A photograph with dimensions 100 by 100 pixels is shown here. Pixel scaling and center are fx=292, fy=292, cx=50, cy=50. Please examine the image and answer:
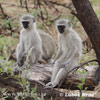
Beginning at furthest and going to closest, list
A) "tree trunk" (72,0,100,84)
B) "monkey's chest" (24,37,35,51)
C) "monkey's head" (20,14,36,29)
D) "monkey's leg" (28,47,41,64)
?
"monkey's head" (20,14,36,29), "monkey's chest" (24,37,35,51), "monkey's leg" (28,47,41,64), "tree trunk" (72,0,100,84)

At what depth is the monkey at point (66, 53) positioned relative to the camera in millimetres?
5534

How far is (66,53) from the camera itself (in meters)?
6.30

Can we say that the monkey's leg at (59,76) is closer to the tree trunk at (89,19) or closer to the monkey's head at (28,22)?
the tree trunk at (89,19)

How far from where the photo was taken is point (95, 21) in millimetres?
3562

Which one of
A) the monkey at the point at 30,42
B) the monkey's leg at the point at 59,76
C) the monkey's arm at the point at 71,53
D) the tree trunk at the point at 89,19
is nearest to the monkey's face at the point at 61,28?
the monkey's arm at the point at 71,53

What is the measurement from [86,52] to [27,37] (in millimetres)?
2652

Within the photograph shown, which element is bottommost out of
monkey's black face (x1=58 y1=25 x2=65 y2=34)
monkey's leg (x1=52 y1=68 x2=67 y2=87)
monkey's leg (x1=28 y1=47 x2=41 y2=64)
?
monkey's leg (x1=52 y1=68 x2=67 y2=87)

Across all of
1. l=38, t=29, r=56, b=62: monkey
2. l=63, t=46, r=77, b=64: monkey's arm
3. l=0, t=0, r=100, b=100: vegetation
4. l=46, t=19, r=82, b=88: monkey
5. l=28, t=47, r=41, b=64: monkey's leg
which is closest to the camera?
l=46, t=19, r=82, b=88: monkey

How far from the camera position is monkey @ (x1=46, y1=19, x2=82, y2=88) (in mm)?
5534

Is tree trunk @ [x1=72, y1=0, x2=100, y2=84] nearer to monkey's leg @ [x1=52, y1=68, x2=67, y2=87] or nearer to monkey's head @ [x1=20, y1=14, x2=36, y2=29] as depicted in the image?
monkey's leg @ [x1=52, y1=68, x2=67, y2=87]

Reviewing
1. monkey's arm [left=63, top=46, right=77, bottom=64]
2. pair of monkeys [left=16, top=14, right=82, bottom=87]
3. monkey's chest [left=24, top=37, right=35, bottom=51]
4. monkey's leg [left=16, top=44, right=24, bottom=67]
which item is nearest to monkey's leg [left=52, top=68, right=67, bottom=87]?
pair of monkeys [left=16, top=14, right=82, bottom=87]

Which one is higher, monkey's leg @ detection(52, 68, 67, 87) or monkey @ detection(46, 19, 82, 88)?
monkey @ detection(46, 19, 82, 88)

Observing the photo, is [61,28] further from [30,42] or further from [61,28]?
[30,42]

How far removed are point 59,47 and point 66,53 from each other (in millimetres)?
418
